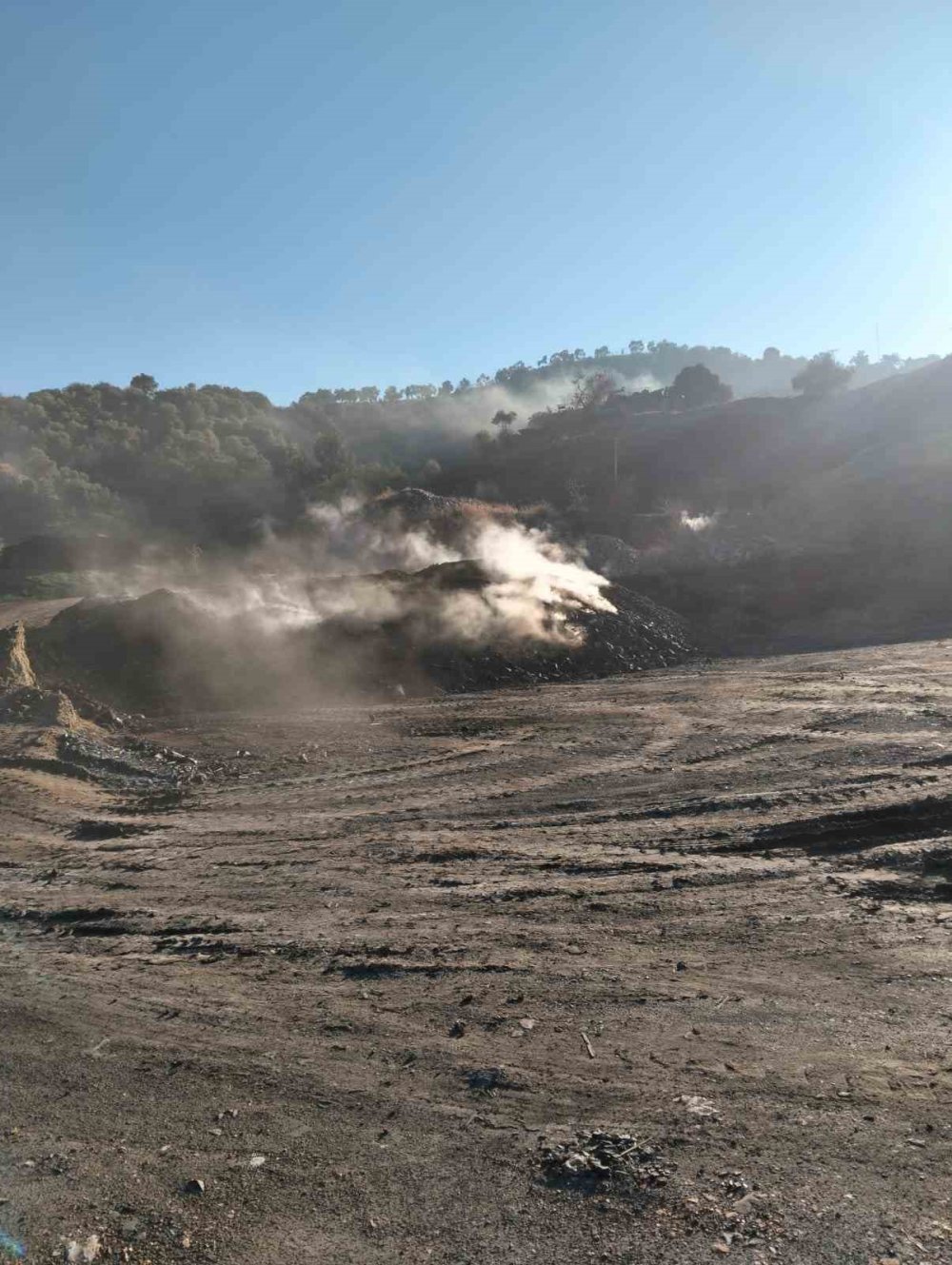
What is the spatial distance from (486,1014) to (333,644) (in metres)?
14.6

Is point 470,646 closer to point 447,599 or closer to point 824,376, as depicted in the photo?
point 447,599

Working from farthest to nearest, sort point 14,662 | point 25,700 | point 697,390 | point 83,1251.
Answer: point 697,390 → point 14,662 → point 25,700 → point 83,1251

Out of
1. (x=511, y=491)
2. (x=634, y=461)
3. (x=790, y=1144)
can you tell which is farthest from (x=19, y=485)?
(x=790, y=1144)

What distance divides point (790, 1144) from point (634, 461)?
203 feet

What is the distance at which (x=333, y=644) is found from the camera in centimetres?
2047

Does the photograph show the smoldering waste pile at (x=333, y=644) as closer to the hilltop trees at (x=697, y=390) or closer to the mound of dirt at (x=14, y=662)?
the mound of dirt at (x=14, y=662)

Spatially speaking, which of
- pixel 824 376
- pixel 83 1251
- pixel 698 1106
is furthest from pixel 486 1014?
pixel 824 376

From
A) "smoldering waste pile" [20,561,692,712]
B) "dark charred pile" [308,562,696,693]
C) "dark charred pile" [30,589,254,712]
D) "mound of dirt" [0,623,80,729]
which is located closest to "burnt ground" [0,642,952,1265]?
"mound of dirt" [0,623,80,729]

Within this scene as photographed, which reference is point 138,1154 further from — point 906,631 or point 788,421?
point 788,421

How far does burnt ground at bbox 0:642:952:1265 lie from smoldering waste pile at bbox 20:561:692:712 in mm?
5833

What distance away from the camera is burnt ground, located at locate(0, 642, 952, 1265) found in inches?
181

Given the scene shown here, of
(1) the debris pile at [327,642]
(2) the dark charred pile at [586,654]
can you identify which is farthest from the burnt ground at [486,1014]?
(2) the dark charred pile at [586,654]

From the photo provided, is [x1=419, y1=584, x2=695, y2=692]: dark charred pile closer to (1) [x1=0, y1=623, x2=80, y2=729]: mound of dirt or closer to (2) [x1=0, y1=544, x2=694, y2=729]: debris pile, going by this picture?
(2) [x1=0, y1=544, x2=694, y2=729]: debris pile

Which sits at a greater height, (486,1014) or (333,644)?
(333,644)
